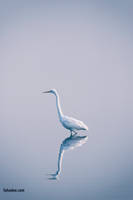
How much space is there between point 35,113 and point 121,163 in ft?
10.7

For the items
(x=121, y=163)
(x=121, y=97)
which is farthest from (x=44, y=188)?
(x=121, y=97)

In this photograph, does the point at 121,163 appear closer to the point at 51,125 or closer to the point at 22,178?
the point at 22,178

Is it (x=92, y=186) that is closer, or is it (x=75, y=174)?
(x=92, y=186)

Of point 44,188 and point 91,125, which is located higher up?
point 91,125

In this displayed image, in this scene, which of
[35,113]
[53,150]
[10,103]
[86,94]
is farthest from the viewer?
[86,94]

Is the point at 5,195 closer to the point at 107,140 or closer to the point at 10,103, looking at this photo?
the point at 107,140

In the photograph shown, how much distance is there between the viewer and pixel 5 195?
3865 mm

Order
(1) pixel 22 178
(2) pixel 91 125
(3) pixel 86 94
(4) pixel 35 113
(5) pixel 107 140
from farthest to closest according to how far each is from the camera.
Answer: (3) pixel 86 94, (4) pixel 35 113, (2) pixel 91 125, (5) pixel 107 140, (1) pixel 22 178

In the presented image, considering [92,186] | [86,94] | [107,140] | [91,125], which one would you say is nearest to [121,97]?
[86,94]

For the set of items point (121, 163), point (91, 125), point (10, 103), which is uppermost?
point (10, 103)

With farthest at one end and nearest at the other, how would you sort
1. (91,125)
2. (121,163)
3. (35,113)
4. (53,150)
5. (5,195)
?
(35,113), (91,125), (53,150), (121,163), (5,195)

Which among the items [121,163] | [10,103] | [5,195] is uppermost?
[10,103]

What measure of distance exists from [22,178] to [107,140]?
4.92 feet

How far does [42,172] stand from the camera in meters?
4.42
